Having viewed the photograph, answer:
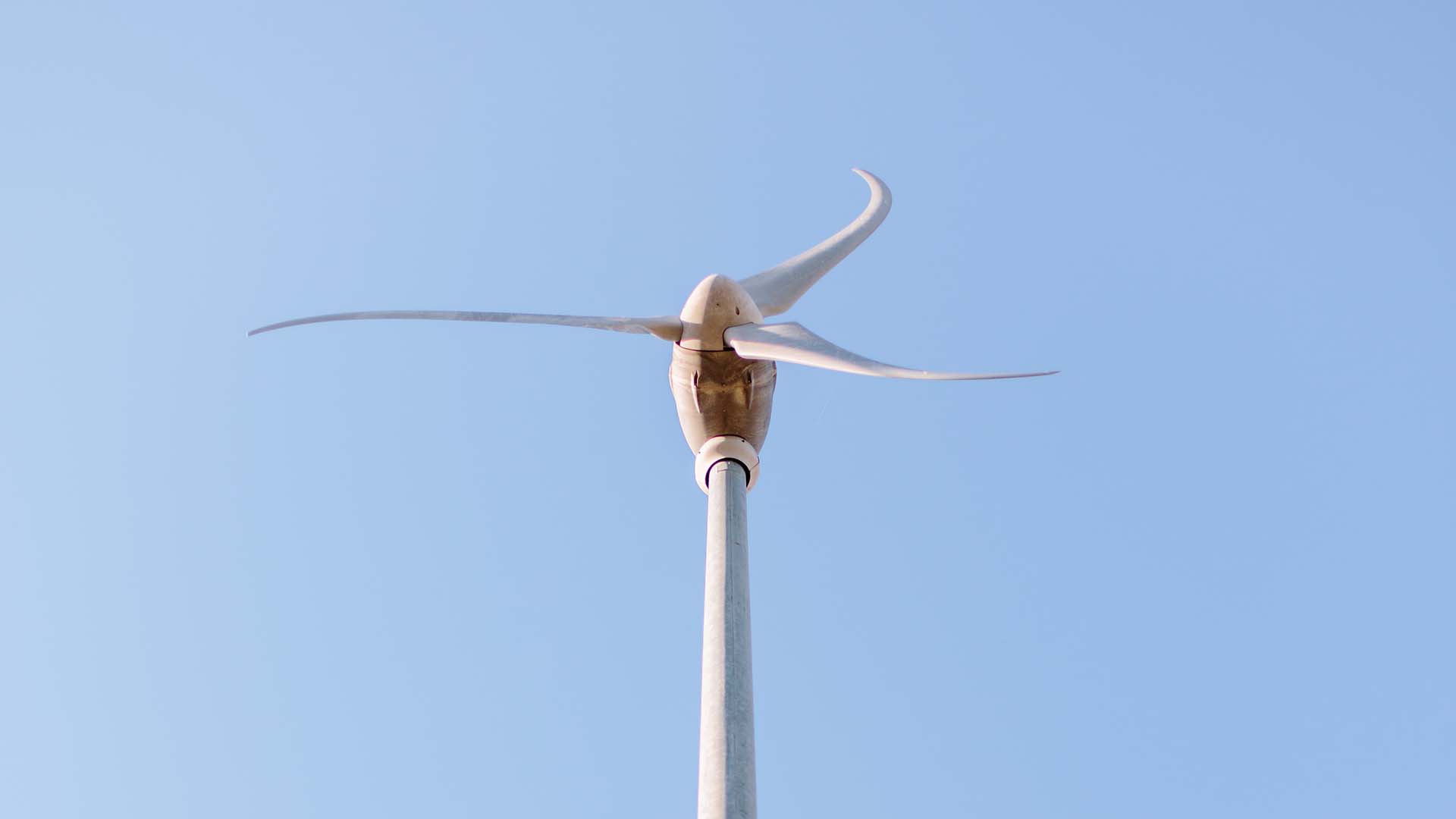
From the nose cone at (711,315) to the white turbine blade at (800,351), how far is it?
13 centimetres

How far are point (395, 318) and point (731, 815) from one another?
6.63 m

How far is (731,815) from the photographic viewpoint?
518 inches

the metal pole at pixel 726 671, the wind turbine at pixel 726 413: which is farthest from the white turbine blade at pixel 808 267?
the metal pole at pixel 726 671

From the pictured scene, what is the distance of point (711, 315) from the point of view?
18.0 meters

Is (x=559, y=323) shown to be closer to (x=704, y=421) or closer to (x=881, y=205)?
(x=704, y=421)

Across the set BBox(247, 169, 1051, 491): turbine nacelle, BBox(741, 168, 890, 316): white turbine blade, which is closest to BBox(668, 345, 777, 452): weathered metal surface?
BBox(247, 169, 1051, 491): turbine nacelle

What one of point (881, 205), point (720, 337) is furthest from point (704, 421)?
point (881, 205)

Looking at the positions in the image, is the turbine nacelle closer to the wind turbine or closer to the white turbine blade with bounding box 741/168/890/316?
the wind turbine

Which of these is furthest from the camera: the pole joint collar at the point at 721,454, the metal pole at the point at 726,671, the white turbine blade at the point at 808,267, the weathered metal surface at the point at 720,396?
the white turbine blade at the point at 808,267

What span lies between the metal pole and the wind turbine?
0.03 ft

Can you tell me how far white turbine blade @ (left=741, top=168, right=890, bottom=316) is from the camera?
2070 centimetres

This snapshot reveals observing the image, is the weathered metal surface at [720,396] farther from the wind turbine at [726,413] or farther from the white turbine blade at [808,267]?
the white turbine blade at [808,267]

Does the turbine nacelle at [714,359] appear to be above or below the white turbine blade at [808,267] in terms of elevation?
A: below

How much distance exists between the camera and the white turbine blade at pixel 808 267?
20.7 metres
